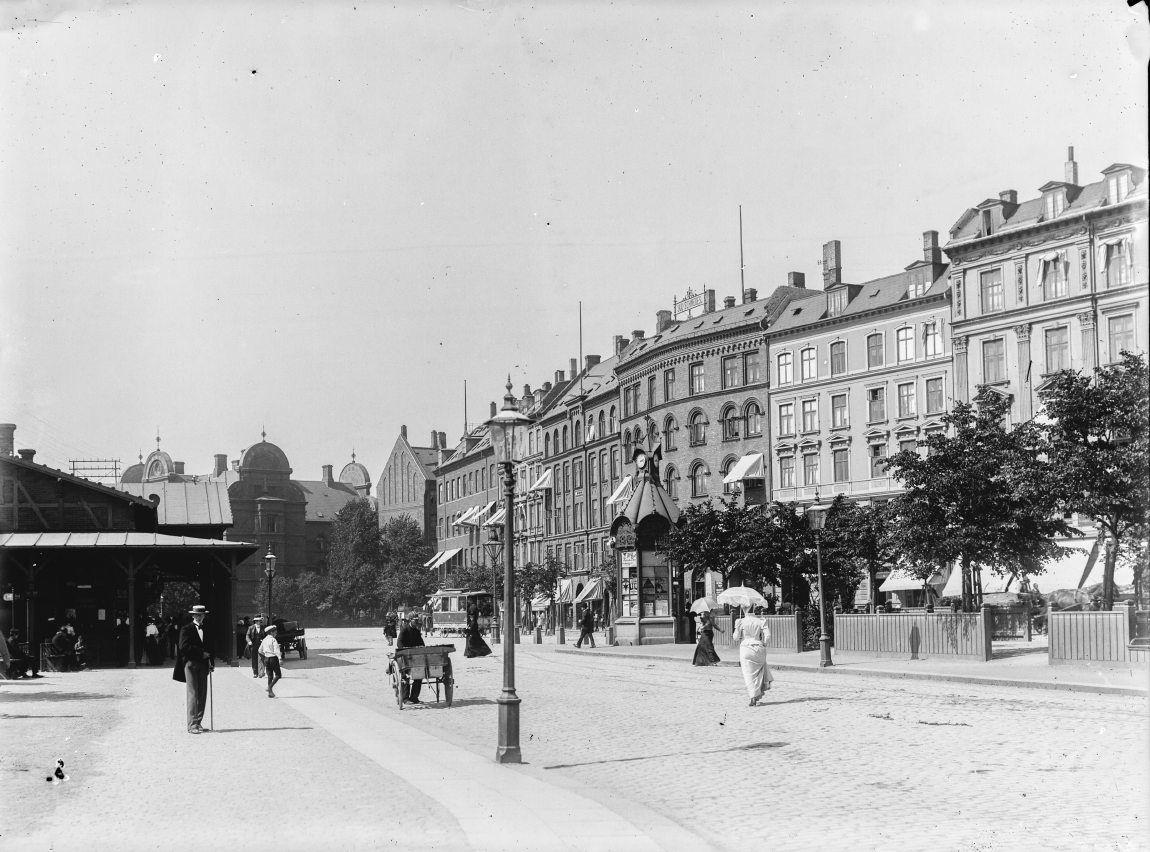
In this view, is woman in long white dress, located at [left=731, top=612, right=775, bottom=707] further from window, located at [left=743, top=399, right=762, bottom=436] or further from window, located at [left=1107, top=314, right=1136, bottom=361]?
window, located at [left=743, top=399, right=762, bottom=436]

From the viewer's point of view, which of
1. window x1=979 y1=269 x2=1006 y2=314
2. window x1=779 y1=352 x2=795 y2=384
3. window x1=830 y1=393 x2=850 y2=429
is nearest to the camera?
window x1=979 y1=269 x2=1006 y2=314

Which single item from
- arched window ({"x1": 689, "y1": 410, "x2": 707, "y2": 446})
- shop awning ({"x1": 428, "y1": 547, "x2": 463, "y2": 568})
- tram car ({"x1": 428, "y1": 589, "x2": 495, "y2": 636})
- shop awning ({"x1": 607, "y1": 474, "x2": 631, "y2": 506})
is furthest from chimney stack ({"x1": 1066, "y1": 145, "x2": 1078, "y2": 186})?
shop awning ({"x1": 428, "y1": 547, "x2": 463, "y2": 568})

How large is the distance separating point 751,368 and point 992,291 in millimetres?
15383

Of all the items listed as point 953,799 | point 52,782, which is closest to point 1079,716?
point 953,799

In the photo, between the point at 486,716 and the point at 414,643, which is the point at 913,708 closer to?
the point at 486,716

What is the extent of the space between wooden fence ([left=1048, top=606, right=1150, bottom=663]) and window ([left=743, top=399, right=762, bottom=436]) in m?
39.1

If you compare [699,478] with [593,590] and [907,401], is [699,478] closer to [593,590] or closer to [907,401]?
[593,590]

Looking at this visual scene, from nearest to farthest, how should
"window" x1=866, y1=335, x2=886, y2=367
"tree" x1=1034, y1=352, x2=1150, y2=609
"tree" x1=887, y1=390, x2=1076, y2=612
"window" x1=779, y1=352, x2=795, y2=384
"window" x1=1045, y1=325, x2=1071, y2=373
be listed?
"tree" x1=1034, y1=352, x2=1150, y2=609, "tree" x1=887, y1=390, x2=1076, y2=612, "window" x1=1045, y1=325, x2=1071, y2=373, "window" x1=866, y1=335, x2=886, y2=367, "window" x1=779, y1=352, x2=795, y2=384

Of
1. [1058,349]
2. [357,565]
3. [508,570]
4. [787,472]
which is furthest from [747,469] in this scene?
[357,565]

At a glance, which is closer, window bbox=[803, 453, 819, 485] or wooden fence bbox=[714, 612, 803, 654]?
wooden fence bbox=[714, 612, 803, 654]

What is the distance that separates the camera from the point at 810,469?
62.3 metres

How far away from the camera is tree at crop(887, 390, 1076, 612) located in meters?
31.6

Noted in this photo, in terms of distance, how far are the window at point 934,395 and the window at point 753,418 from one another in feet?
35.4

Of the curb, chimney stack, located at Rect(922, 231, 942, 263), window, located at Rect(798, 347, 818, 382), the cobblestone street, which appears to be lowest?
the curb
